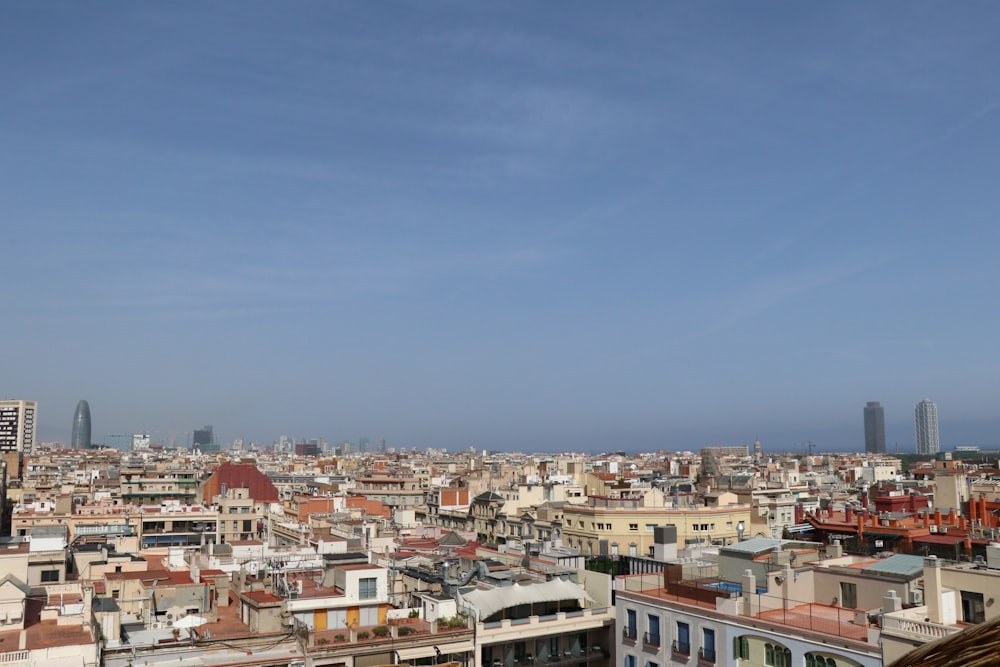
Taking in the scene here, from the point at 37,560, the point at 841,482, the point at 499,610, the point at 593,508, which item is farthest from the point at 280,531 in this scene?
the point at 841,482

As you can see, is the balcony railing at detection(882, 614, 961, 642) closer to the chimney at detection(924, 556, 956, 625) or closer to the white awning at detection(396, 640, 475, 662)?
the chimney at detection(924, 556, 956, 625)

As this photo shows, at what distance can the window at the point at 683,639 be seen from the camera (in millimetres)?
32844

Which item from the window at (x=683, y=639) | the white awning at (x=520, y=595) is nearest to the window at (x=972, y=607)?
the window at (x=683, y=639)

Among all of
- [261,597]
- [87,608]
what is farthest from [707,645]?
[87,608]

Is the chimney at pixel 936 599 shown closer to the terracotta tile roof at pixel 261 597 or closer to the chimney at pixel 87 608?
the terracotta tile roof at pixel 261 597

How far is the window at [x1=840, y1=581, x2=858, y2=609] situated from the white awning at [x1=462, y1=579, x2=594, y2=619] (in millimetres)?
10417

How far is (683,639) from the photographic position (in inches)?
1305

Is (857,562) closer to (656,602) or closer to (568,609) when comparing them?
(656,602)

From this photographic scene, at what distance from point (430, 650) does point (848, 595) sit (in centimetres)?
1541

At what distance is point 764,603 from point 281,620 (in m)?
17.3

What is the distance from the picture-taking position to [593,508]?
6938 centimetres

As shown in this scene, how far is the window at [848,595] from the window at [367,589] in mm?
17650

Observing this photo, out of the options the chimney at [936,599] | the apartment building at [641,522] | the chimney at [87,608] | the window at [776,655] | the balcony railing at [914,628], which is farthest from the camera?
the apartment building at [641,522]

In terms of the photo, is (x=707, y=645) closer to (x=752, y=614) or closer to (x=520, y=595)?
(x=752, y=614)
